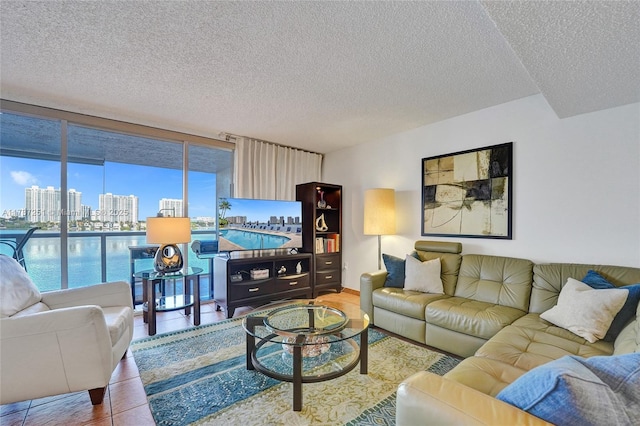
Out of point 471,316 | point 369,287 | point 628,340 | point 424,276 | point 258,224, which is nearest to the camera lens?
point 628,340

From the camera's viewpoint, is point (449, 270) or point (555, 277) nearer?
point (555, 277)

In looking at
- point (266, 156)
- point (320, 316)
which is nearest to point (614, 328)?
point (320, 316)


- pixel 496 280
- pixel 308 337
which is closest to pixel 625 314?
pixel 496 280

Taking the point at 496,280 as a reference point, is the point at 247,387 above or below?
below

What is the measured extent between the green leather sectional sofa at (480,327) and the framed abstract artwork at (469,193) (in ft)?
0.92

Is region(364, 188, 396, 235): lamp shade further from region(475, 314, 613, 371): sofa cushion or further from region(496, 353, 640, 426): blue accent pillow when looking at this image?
region(496, 353, 640, 426): blue accent pillow

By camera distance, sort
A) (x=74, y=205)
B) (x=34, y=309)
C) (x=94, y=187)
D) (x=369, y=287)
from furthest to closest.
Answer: (x=94, y=187), (x=74, y=205), (x=369, y=287), (x=34, y=309)

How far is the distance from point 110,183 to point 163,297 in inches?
60.1

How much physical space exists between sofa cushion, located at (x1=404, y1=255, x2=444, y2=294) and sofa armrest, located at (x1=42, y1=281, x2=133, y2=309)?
2.64m

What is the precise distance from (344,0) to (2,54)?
248 centimetres

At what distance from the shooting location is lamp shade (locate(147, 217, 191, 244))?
2943mm

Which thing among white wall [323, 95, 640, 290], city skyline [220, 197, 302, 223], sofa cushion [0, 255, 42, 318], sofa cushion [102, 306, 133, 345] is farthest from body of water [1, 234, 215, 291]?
white wall [323, 95, 640, 290]

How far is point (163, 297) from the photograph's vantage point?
3400 millimetres

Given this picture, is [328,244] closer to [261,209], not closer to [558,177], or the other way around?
[261,209]
